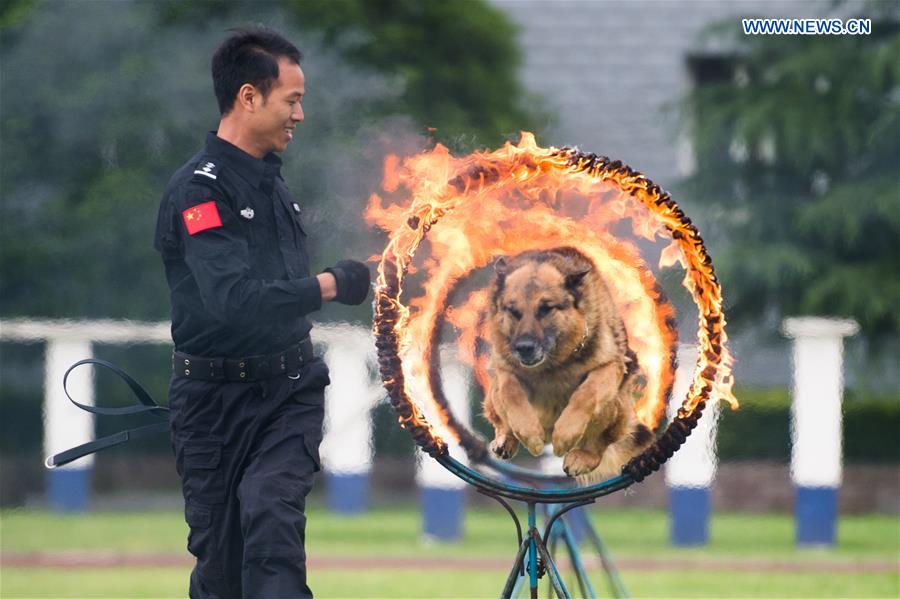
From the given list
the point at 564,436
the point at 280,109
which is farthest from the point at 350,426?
the point at 564,436

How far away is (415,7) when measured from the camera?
14.6 meters

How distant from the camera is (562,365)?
5055 millimetres

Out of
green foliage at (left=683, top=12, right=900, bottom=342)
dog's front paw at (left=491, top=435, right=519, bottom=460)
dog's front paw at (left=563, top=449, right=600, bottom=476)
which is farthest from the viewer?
green foliage at (left=683, top=12, right=900, bottom=342)

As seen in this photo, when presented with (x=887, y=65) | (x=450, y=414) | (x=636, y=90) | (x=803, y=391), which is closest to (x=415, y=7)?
(x=636, y=90)

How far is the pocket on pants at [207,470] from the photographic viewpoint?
204 inches

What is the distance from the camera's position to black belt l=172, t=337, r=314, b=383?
203 inches

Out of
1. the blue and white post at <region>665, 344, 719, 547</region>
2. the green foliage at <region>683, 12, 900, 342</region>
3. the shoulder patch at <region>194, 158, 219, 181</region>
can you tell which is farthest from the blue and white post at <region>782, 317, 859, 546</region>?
the shoulder patch at <region>194, 158, 219, 181</region>

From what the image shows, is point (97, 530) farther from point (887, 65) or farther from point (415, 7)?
point (887, 65)

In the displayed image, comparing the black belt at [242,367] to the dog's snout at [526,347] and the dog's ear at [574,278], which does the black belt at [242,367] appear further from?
the dog's ear at [574,278]

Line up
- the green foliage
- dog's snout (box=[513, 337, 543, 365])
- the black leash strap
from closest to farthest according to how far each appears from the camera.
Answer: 1. dog's snout (box=[513, 337, 543, 365])
2. the black leash strap
3. the green foliage

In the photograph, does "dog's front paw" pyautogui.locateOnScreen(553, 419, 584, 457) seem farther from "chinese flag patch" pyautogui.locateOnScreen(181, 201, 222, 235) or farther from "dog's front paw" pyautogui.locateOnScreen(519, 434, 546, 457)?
"chinese flag patch" pyautogui.locateOnScreen(181, 201, 222, 235)

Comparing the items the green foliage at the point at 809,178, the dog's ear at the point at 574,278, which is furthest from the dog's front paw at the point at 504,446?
the green foliage at the point at 809,178

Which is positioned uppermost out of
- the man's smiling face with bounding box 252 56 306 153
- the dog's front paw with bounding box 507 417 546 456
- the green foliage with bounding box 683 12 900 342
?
the green foliage with bounding box 683 12 900 342

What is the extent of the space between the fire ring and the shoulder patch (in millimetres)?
613
